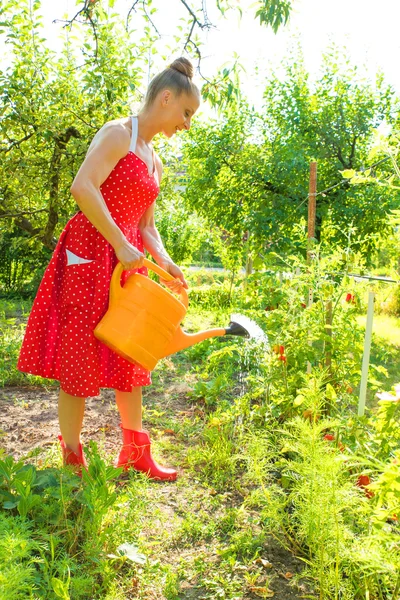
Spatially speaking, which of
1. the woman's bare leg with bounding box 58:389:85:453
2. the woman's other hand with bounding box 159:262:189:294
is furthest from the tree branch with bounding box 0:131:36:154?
the woman's bare leg with bounding box 58:389:85:453

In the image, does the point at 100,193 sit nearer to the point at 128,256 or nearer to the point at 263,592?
the point at 128,256

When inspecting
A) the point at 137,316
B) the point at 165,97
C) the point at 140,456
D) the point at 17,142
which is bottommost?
the point at 140,456

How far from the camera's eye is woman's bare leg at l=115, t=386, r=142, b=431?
2068 millimetres

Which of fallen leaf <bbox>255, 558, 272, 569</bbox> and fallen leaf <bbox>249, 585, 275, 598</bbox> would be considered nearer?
fallen leaf <bbox>249, 585, 275, 598</bbox>

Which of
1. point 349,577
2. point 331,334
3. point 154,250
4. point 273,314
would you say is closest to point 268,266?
point 273,314

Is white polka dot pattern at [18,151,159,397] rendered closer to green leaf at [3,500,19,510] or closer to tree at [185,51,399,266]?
green leaf at [3,500,19,510]

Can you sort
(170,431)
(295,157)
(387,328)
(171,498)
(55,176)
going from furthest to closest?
(387,328)
(295,157)
(55,176)
(170,431)
(171,498)

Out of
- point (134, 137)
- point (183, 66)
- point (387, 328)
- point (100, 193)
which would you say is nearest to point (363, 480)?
point (100, 193)

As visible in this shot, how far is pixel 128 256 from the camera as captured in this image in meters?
1.74

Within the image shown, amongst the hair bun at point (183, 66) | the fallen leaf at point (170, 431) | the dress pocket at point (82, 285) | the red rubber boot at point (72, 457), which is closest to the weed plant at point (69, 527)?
the red rubber boot at point (72, 457)

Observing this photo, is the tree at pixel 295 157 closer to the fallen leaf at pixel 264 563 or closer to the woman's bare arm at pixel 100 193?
the woman's bare arm at pixel 100 193

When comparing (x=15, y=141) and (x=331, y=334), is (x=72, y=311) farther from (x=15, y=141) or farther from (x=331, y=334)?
(x=15, y=141)

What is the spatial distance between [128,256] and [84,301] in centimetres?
27

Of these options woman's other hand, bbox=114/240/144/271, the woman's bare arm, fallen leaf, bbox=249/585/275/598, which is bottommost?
fallen leaf, bbox=249/585/275/598
